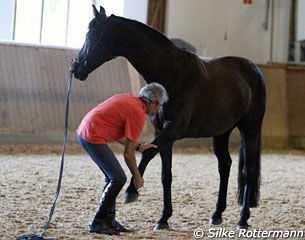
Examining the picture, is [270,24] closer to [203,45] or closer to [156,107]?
[203,45]

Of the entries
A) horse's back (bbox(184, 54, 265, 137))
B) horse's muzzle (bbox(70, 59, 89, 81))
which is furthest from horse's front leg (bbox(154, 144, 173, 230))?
horse's muzzle (bbox(70, 59, 89, 81))

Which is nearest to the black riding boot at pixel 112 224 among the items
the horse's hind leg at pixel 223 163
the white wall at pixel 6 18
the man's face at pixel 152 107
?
the man's face at pixel 152 107

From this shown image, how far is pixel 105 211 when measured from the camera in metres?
4.47

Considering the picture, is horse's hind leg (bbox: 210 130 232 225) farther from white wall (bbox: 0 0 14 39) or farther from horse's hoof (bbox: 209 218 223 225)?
white wall (bbox: 0 0 14 39)

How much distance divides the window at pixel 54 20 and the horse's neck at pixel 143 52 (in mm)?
7860

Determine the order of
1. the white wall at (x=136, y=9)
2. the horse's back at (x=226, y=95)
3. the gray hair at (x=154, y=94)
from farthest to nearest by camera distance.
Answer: the white wall at (x=136, y=9) < the horse's back at (x=226, y=95) < the gray hair at (x=154, y=94)

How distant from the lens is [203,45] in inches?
528

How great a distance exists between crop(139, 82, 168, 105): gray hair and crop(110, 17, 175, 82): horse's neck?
27cm

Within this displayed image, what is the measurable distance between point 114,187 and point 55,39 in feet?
28.2

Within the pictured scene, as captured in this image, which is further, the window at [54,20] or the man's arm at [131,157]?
the window at [54,20]

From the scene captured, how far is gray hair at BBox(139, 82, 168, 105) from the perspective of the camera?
436cm

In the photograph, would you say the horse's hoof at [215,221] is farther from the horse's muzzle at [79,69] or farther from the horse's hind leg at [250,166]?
the horse's muzzle at [79,69]

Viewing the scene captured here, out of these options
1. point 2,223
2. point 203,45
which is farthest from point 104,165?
point 203,45

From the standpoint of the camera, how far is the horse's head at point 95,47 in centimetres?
451
